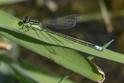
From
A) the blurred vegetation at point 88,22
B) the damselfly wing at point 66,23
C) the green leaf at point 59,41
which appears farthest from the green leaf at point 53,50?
the blurred vegetation at point 88,22

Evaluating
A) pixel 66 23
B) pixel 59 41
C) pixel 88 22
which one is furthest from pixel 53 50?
pixel 88 22

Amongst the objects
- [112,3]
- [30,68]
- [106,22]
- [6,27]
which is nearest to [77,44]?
[6,27]

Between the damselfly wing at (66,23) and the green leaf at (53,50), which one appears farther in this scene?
the damselfly wing at (66,23)

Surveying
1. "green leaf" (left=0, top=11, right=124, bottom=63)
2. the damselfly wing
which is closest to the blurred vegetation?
the damselfly wing

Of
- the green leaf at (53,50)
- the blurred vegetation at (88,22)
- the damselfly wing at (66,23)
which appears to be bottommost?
the blurred vegetation at (88,22)

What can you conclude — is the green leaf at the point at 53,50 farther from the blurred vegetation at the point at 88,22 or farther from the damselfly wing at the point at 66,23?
the blurred vegetation at the point at 88,22

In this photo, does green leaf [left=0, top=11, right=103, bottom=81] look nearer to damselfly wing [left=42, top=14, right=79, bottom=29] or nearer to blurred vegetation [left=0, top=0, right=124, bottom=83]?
damselfly wing [left=42, top=14, right=79, bottom=29]

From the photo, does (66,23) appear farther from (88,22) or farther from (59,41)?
(88,22)

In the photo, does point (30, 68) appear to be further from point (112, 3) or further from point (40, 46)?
point (112, 3)
